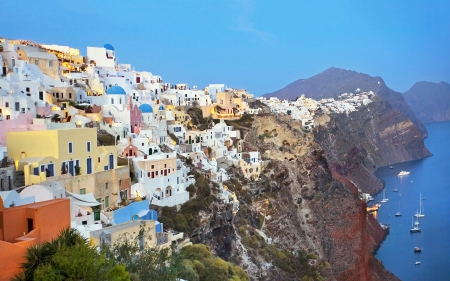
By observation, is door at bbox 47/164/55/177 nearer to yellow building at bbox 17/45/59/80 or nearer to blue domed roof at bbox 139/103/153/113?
blue domed roof at bbox 139/103/153/113

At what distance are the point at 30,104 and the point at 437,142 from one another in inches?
5586

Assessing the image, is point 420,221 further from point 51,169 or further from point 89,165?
point 51,169

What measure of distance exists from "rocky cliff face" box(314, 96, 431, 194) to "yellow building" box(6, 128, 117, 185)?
47942 millimetres

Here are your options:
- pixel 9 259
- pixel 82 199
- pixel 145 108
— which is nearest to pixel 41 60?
pixel 145 108

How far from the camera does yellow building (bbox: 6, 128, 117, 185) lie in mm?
16875

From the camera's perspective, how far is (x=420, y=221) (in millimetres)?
55438

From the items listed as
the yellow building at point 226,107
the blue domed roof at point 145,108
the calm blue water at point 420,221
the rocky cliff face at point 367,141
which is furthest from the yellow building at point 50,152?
the rocky cliff face at point 367,141

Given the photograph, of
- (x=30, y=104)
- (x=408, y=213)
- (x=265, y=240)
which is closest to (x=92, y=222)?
→ (x=30, y=104)

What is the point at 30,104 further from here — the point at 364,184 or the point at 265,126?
the point at 364,184

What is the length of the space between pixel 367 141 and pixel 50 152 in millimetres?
96511

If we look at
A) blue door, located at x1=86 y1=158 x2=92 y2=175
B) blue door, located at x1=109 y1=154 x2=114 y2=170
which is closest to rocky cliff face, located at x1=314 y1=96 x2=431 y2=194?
blue door, located at x1=109 y1=154 x2=114 y2=170

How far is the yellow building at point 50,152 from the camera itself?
1688 centimetres

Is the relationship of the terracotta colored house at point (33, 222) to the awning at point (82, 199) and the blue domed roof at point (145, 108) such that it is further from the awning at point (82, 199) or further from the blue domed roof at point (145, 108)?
the blue domed roof at point (145, 108)

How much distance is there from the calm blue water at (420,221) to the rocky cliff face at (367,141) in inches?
165
